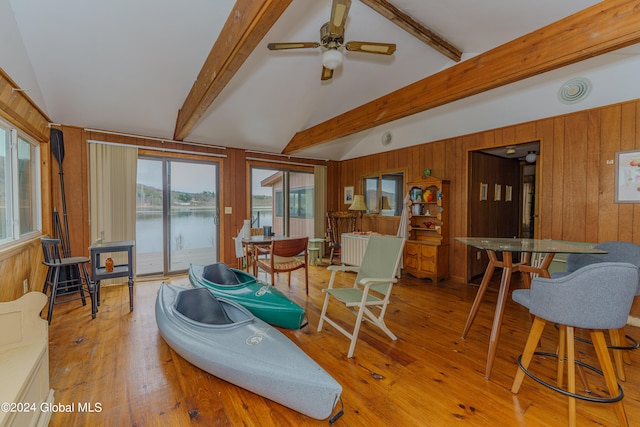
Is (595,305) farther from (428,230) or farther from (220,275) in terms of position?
(428,230)

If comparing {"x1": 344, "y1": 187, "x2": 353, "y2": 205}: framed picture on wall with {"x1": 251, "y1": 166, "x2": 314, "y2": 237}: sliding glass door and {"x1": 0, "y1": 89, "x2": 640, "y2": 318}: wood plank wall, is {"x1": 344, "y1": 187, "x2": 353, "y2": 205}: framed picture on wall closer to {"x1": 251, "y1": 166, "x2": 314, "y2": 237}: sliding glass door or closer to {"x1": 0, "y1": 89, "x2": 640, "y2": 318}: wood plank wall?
{"x1": 251, "y1": 166, "x2": 314, "y2": 237}: sliding glass door

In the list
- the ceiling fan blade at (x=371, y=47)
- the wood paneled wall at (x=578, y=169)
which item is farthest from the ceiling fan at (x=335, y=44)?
the wood paneled wall at (x=578, y=169)

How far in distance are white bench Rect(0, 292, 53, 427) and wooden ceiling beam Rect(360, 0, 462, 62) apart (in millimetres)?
3607

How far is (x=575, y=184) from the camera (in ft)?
11.0

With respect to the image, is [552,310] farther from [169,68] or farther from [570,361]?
[169,68]

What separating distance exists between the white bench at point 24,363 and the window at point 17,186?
5.27ft

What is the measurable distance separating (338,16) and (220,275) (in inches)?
112

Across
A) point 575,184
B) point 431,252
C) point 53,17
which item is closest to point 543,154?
point 575,184

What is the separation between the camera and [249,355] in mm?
1750

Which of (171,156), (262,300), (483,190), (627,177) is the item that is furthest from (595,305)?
(171,156)

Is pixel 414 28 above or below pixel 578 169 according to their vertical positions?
above

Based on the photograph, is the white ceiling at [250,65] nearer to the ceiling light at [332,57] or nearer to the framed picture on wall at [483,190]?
the ceiling light at [332,57]

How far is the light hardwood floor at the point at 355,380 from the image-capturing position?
64.6 inches

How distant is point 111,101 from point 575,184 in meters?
6.10
